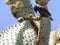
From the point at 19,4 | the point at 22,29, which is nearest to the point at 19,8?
the point at 19,4

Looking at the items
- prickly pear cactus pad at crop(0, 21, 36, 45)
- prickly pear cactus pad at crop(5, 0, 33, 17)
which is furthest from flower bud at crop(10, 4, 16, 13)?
prickly pear cactus pad at crop(0, 21, 36, 45)

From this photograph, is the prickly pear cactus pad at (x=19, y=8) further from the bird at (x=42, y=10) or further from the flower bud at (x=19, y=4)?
the bird at (x=42, y=10)

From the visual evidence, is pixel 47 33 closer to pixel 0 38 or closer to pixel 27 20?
pixel 27 20

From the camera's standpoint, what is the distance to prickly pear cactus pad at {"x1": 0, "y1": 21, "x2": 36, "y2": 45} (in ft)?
11.4

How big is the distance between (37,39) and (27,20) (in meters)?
0.19

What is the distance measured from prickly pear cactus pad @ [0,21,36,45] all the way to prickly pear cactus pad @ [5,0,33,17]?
8 centimetres

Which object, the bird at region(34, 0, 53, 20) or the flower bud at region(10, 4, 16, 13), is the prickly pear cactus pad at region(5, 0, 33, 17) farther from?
the bird at region(34, 0, 53, 20)

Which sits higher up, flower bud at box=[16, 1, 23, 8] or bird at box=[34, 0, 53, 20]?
flower bud at box=[16, 1, 23, 8]

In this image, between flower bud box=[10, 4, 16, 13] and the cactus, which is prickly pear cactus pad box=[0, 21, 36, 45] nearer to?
the cactus

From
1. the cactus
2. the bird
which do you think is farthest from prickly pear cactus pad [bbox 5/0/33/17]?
the bird

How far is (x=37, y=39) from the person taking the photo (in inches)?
133

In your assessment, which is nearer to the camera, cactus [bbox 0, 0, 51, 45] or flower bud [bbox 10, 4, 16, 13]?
cactus [bbox 0, 0, 51, 45]

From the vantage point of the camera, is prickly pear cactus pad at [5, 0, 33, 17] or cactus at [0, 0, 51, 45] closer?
cactus at [0, 0, 51, 45]

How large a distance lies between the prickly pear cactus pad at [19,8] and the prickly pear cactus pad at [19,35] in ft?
0.27
